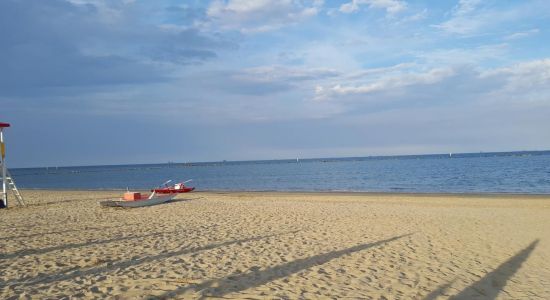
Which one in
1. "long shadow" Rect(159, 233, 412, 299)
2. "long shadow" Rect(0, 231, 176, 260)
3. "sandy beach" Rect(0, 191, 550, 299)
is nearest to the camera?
"long shadow" Rect(159, 233, 412, 299)

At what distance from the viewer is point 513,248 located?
9305mm

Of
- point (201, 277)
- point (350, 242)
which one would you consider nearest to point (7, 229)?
point (201, 277)

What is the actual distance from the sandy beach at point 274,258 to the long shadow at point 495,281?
18 millimetres

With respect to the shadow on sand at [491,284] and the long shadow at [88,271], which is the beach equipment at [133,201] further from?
the shadow on sand at [491,284]

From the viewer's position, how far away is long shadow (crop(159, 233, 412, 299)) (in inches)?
227

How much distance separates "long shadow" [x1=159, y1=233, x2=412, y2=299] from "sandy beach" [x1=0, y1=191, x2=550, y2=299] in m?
0.02

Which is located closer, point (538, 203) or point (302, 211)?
point (302, 211)

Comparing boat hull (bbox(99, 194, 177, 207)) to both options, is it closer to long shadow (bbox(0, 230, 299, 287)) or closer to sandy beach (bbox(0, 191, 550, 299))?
sandy beach (bbox(0, 191, 550, 299))

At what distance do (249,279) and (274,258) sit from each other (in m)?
1.47

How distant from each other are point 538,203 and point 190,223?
16747 millimetres

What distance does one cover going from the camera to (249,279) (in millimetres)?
6418

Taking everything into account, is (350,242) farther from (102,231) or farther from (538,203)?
(538,203)

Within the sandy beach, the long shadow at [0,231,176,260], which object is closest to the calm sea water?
the sandy beach

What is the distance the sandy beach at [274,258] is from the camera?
19.6 feet
